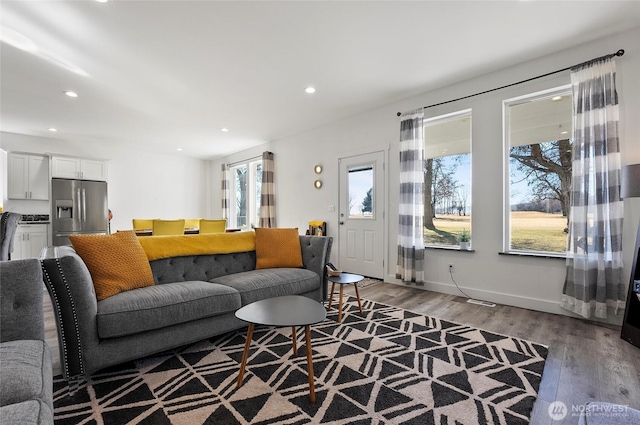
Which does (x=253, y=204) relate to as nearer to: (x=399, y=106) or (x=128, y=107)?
(x=128, y=107)

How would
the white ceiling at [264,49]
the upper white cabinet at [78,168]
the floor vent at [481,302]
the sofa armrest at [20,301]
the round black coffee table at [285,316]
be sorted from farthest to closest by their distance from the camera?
the upper white cabinet at [78,168] → the floor vent at [481,302] → the white ceiling at [264,49] → the round black coffee table at [285,316] → the sofa armrest at [20,301]

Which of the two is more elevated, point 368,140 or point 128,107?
point 128,107

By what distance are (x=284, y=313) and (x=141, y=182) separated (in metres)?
6.84

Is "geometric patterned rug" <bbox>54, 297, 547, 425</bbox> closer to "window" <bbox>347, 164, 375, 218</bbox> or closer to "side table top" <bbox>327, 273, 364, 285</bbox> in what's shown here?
"side table top" <bbox>327, 273, 364, 285</bbox>

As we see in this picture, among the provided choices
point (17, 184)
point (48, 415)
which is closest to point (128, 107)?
point (17, 184)

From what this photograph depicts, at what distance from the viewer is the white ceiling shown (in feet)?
7.40

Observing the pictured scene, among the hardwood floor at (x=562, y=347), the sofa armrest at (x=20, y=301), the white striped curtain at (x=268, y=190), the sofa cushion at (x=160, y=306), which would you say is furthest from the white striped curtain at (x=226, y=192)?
the sofa armrest at (x=20, y=301)

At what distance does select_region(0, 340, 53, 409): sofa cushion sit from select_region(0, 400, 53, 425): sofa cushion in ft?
0.21

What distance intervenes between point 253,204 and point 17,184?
4339 mm

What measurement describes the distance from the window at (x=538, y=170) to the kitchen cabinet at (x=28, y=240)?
25.1 ft

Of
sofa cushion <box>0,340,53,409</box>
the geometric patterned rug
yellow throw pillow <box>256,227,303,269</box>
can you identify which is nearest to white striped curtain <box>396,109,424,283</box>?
the geometric patterned rug

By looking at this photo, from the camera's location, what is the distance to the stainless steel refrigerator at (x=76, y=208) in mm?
5348

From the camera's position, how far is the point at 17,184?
17.0 feet

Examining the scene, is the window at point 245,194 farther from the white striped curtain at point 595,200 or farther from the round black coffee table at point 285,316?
the white striped curtain at point 595,200
